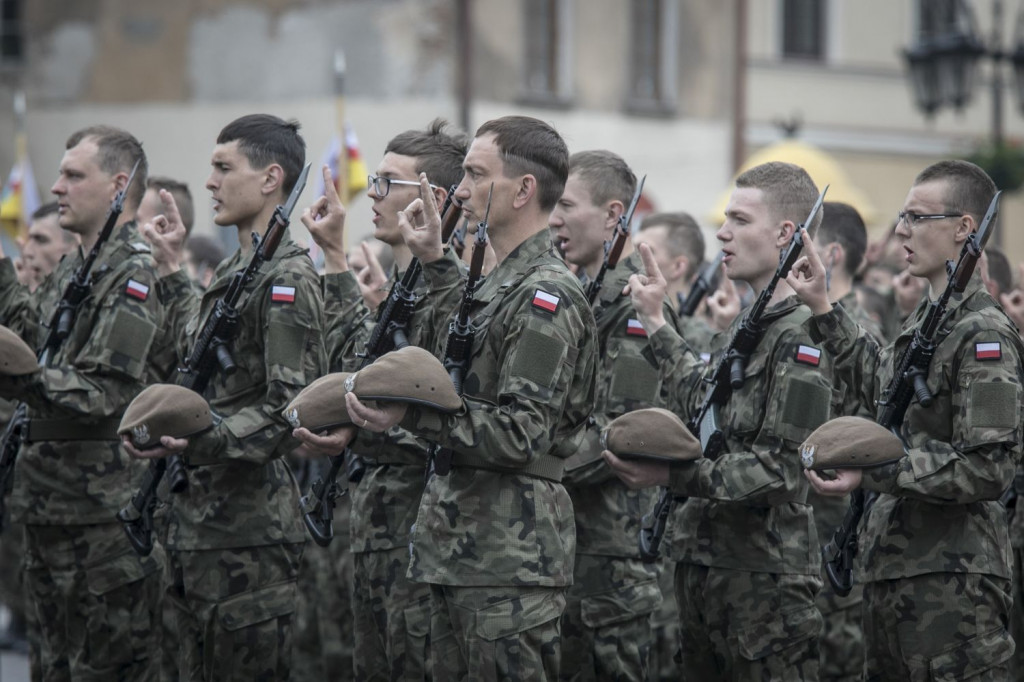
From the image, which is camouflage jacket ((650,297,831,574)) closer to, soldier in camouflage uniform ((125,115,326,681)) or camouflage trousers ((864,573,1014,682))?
camouflage trousers ((864,573,1014,682))

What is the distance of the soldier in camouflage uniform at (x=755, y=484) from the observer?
5.59 meters

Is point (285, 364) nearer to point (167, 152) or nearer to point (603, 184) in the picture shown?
point (603, 184)

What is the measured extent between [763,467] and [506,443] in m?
1.24

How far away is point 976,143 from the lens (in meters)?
20.5

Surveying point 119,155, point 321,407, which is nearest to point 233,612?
point 321,407

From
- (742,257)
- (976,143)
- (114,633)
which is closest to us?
(742,257)

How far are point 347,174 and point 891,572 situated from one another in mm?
6462

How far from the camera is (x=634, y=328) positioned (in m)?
6.51

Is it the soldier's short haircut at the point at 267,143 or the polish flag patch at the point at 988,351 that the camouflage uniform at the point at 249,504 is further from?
the polish flag patch at the point at 988,351

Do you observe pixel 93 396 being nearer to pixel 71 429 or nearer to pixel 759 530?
pixel 71 429

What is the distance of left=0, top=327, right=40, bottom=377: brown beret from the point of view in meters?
6.24

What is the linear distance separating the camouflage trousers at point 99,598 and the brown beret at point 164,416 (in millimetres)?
1327

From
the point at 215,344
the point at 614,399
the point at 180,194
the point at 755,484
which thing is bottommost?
the point at 755,484

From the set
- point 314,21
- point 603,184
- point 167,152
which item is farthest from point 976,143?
point 603,184
